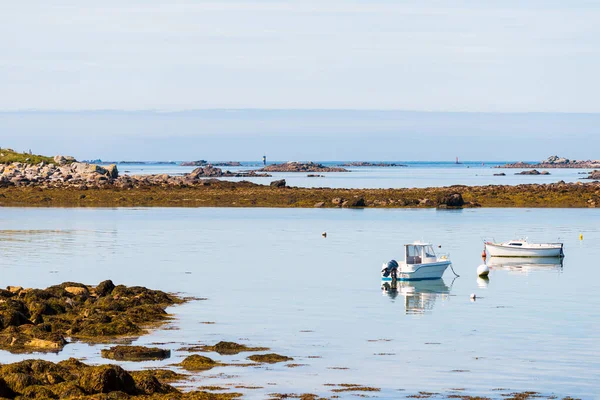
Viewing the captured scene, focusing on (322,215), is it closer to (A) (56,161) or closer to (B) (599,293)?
(B) (599,293)

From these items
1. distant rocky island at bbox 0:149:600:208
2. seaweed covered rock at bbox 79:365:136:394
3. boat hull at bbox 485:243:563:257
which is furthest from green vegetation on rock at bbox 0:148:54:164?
seaweed covered rock at bbox 79:365:136:394

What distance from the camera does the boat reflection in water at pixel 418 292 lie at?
115 feet

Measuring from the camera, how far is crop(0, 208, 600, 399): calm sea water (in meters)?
22.4

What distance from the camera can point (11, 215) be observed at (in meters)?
83.1

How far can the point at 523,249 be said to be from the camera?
175ft

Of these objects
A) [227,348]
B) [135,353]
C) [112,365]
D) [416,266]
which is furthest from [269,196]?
[112,365]

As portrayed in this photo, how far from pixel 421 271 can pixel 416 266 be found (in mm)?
426

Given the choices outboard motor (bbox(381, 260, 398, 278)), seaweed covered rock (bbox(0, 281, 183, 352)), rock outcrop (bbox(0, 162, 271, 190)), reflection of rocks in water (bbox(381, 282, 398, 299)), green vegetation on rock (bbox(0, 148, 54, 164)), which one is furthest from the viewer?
green vegetation on rock (bbox(0, 148, 54, 164))

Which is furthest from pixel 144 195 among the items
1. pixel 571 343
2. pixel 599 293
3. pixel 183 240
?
pixel 571 343

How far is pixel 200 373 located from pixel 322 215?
64.6 meters

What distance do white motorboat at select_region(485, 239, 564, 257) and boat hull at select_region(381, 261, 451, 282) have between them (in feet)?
34.1

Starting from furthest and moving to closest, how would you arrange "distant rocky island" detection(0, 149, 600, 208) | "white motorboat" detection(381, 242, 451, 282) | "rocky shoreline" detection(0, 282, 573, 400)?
1. "distant rocky island" detection(0, 149, 600, 208)
2. "white motorboat" detection(381, 242, 451, 282)
3. "rocky shoreline" detection(0, 282, 573, 400)

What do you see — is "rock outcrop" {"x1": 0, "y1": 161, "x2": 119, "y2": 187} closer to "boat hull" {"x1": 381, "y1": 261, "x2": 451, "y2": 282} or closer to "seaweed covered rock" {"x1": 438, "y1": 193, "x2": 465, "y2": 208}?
"seaweed covered rock" {"x1": 438, "y1": 193, "x2": 465, "y2": 208}

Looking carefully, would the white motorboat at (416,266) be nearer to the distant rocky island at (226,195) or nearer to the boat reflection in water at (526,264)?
the boat reflection in water at (526,264)
